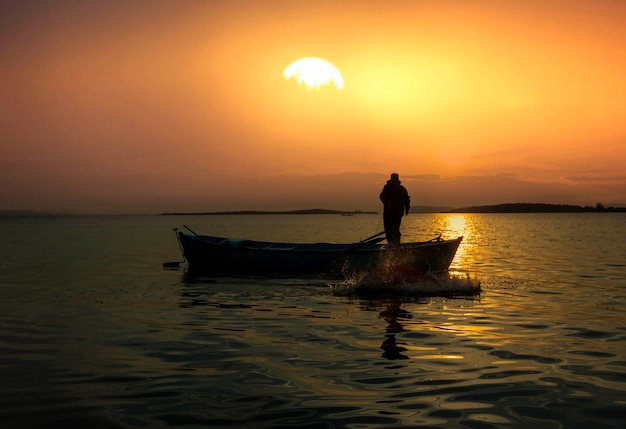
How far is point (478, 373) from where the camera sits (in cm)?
850

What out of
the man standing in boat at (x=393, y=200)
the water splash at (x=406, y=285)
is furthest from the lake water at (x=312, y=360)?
the man standing in boat at (x=393, y=200)

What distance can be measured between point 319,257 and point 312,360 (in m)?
15.2

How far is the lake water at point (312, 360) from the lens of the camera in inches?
265

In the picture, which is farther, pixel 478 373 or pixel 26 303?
pixel 26 303

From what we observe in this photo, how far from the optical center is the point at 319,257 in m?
24.6

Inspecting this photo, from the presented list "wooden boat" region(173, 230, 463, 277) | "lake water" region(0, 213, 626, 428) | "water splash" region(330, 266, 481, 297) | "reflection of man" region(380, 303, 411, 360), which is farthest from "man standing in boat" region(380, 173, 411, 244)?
"reflection of man" region(380, 303, 411, 360)

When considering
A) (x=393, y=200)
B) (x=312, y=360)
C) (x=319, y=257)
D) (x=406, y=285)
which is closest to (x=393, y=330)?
(x=312, y=360)

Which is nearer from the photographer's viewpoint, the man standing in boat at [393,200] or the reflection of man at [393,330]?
the reflection of man at [393,330]

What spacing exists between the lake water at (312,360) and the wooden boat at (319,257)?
4.91 metres

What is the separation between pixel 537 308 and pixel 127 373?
35.7 ft

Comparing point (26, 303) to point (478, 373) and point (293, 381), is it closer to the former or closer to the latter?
point (293, 381)

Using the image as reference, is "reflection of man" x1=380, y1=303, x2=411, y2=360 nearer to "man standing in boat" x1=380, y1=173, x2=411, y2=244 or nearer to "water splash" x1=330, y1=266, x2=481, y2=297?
"water splash" x1=330, y1=266, x2=481, y2=297

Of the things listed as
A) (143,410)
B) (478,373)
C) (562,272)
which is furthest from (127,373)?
(562,272)

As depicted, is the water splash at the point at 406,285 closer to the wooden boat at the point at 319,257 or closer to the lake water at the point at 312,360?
the lake water at the point at 312,360
